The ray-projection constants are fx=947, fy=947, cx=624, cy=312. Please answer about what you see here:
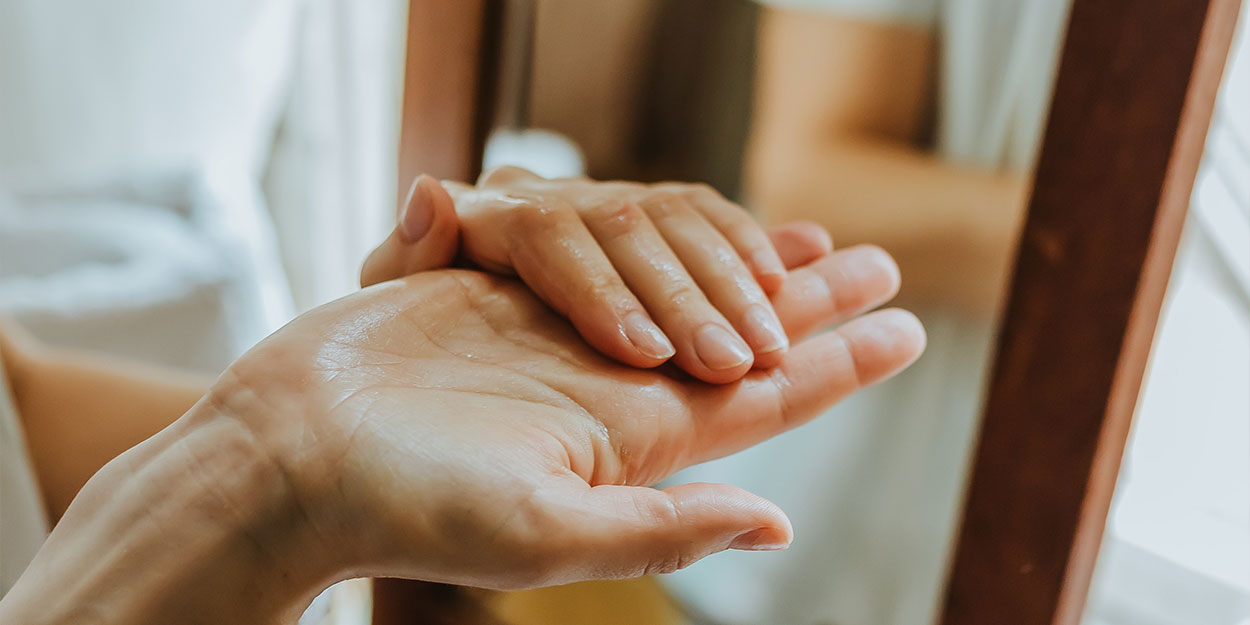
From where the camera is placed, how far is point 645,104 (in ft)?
3.27

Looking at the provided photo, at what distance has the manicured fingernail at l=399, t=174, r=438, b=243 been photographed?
0.65 m

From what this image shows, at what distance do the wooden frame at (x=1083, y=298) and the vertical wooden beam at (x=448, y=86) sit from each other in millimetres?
606

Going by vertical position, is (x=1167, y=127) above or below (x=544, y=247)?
above

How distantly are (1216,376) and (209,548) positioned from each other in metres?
0.71

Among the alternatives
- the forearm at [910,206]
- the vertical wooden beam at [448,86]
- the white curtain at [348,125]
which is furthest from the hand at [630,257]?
the white curtain at [348,125]

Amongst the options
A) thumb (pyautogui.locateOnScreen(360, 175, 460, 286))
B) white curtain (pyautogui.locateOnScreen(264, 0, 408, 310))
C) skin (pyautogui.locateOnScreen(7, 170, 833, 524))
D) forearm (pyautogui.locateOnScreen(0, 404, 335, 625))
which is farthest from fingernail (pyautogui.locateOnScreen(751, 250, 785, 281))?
white curtain (pyautogui.locateOnScreen(264, 0, 408, 310))

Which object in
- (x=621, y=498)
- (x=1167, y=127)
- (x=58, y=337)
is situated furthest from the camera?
(x=58, y=337)

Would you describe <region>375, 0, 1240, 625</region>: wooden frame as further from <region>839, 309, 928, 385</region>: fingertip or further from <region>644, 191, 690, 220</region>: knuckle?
<region>644, 191, 690, 220</region>: knuckle

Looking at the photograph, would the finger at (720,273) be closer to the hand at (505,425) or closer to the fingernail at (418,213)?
the hand at (505,425)

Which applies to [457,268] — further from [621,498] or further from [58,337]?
[58,337]

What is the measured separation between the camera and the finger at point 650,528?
0.43 m

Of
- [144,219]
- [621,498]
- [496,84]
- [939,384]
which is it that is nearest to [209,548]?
[621,498]

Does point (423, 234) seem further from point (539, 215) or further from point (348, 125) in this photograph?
point (348, 125)

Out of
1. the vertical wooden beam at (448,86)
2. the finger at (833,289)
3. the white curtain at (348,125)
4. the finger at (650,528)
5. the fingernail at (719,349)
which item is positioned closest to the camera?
the finger at (650,528)
